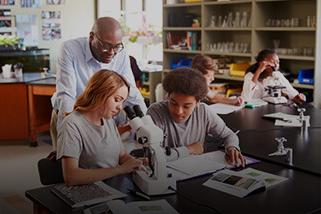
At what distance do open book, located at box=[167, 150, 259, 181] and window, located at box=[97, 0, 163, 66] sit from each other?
483 centimetres

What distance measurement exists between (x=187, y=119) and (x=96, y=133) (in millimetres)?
576

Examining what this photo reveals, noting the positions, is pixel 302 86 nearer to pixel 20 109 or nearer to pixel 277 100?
pixel 277 100

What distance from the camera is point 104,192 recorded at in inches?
68.3

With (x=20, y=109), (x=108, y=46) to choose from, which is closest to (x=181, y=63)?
(x=20, y=109)

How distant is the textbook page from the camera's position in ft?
5.79

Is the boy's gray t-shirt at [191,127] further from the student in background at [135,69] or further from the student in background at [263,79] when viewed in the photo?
the student in background at [135,69]

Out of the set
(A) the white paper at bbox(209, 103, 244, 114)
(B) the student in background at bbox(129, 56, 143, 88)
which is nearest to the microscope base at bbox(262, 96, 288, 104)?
(A) the white paper at bbox(209, 103, 244, 114)

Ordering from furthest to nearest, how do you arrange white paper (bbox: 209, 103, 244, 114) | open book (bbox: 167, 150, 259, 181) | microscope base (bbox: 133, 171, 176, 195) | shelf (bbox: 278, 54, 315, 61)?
shelf (bbox: 278, 54, 315, 61)
white paper (bbox: 209, 103, 244, 114)
open book (bbox: 167, 150, 259, 181)
microscope base (bbox: 133, 171, 176, 195)

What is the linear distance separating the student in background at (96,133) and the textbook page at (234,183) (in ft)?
1.09

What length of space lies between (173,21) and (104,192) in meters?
4.72

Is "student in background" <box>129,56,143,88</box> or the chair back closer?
the chair back

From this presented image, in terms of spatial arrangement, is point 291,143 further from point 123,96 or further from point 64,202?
point 64,202

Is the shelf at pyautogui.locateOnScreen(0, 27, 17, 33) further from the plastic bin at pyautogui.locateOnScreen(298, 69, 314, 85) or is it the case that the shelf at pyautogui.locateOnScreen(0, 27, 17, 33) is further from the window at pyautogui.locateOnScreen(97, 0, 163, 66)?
the plastic bin at pyautogui.locateOnScreen(298, 69, 314, 85)

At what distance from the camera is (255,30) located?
496 centimetres
